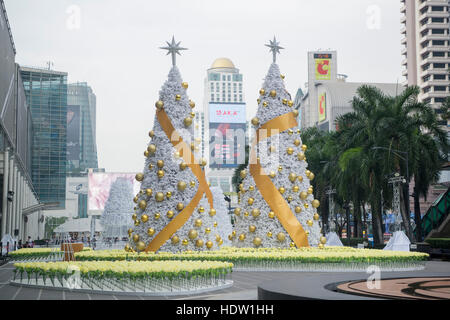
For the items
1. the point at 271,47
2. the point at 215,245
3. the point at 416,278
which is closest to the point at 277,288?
the point at 416,278

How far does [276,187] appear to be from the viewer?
25.1 meters

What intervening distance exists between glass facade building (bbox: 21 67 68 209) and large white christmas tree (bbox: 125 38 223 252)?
279ft

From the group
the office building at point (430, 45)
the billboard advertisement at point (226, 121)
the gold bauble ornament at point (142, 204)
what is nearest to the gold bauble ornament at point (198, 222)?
the gold bauble ornament at point (142, 204)

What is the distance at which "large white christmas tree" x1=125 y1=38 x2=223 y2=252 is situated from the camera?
75.3 feet

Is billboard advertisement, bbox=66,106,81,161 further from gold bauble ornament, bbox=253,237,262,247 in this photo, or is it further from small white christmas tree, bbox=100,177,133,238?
gold bauble ornament, bbox=253,237,262,247

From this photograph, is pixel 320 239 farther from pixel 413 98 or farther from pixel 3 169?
pixel 3 169

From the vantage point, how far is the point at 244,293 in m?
14.9

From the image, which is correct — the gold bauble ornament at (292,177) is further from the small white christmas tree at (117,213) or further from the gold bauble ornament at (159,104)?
the small white christmas tree at (117,213)

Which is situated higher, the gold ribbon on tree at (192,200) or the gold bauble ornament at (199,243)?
the gold ribbon on tree at (192,200)

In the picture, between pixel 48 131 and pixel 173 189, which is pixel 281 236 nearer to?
Result: pixel 173 189

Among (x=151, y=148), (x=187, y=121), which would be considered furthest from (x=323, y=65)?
(x=151, y=148)

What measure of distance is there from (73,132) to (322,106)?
58520mm

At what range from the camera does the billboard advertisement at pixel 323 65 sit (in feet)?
449

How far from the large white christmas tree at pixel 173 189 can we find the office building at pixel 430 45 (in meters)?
82.3
